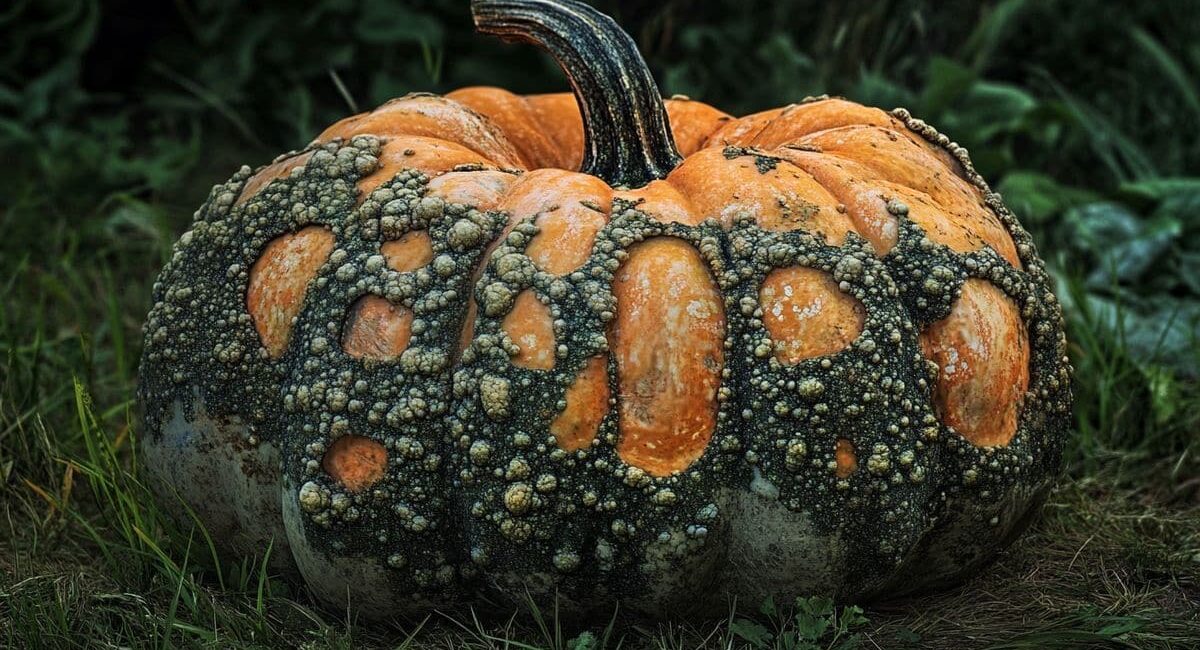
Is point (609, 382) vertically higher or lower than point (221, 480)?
higher

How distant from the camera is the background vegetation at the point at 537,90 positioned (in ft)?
8.78

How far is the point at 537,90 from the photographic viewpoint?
18.2 ft

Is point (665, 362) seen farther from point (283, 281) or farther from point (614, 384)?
point (283, 281)

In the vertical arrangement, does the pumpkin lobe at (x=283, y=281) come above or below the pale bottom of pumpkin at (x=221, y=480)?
above

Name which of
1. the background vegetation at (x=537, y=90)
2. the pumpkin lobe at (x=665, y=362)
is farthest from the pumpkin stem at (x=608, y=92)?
the background vegetation at (x=537, y=90)

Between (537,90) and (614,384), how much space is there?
10.9 ft

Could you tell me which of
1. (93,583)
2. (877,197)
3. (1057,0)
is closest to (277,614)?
(93,583)

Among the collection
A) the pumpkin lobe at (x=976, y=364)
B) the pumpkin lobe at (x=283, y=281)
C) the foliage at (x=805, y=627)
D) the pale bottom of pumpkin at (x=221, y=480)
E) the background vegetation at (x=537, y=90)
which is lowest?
the background vegetation at (x=537, y=90)

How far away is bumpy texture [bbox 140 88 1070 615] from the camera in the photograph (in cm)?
243

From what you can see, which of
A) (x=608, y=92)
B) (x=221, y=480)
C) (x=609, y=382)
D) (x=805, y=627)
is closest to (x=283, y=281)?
(x=221, y=480)

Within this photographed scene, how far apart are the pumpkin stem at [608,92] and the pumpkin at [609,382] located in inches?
7.2

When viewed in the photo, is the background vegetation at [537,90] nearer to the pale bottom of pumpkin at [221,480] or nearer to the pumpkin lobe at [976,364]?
the pale bottom of pumpkin at [221,480]

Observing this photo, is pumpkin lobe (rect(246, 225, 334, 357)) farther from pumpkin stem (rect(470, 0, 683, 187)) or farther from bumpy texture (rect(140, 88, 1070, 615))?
pumpkin stem (rect(470, 0, 683, 187))

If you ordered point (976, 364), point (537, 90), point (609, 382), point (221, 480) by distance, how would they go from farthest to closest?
point (537, 90) → point (221, 480) → point (976, 364) → point (609, 382)
